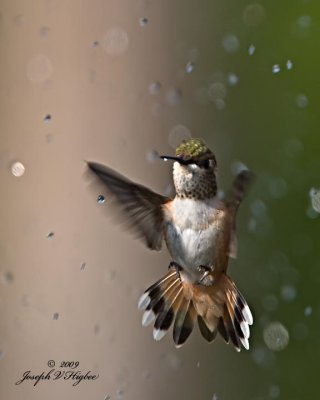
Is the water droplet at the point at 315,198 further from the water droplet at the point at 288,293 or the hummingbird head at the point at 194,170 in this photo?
the hummingbird head at the point at 194,170

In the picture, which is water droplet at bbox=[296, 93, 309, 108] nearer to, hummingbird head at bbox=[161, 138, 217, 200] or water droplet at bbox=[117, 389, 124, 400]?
water droplet at bbox=[117, 389, 124, 400]

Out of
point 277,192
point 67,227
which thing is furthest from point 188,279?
point 277,192

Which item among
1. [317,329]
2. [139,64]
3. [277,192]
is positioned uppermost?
[139,64]

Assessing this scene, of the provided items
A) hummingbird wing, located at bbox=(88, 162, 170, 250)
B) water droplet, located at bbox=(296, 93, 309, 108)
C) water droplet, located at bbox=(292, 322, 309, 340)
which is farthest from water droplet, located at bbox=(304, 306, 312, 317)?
hummingbird wing, located at bbox=(88, 162, 170, 250)

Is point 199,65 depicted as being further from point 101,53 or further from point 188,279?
point 188,279

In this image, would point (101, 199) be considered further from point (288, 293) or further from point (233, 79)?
point (288, 293)

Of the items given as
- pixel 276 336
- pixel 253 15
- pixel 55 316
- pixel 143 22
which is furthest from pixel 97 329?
pixel 253 15
